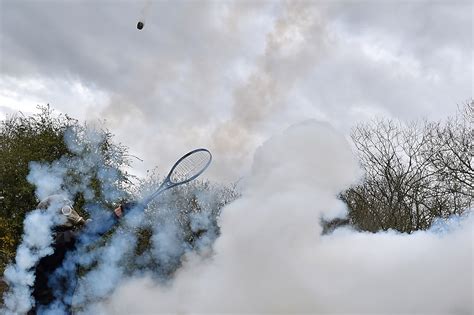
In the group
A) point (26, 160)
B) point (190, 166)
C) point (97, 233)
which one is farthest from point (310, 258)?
point (26, 160)

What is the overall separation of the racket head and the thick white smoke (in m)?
1.07

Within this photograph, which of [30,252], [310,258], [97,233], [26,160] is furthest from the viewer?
[26,160]

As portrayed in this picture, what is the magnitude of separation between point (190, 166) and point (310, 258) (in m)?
2.42

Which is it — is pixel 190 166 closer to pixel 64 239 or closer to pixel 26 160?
pixel 64 239

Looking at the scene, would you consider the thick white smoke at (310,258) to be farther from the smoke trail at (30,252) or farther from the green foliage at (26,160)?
the green foliage at (26,160)

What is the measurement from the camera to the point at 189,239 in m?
12.4

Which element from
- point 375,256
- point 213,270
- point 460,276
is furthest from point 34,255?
point 460,276

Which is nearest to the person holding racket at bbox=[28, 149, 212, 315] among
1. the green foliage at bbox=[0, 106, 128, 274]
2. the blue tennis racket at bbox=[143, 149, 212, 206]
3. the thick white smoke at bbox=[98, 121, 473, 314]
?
the blue tennis racket at bbox=[143, 149, 212, 206]

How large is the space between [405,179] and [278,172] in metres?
22.0

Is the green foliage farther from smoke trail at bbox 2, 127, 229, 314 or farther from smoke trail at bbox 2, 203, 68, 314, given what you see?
smoke trail at bbox 2, 203, 68, 314

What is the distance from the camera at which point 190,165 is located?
8414 mm

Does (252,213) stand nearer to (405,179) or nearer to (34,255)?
(34,255)

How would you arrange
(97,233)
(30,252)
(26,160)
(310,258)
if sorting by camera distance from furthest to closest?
1. (26,160)
2. (310,258)
3. (30,252)
4. (97,233)

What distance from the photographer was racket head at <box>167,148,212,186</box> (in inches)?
323
